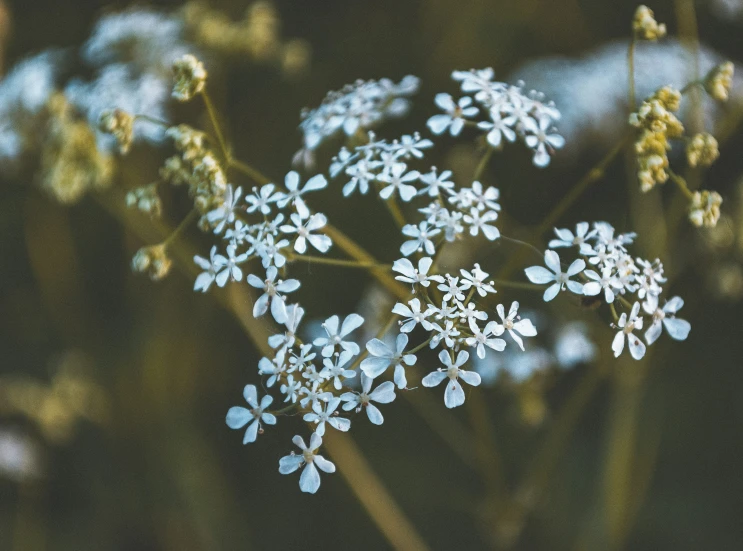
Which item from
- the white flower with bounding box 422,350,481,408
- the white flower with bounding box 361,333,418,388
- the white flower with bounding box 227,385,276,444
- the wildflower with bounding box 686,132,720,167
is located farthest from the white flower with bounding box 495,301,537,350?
the wildflower with bounding box 686,132,720,167

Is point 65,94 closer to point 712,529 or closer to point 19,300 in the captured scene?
point 19,300

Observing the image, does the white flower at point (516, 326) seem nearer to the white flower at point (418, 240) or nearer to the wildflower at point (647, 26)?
the white flower at point (418, 240)

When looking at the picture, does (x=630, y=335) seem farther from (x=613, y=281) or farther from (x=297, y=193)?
(x=297, y=193)

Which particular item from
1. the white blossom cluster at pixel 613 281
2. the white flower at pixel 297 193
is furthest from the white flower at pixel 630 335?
the white flower at pixel 297 193

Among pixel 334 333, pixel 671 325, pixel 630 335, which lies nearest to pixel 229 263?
pixel 334 333

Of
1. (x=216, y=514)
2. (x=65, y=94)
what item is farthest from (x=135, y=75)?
(x=216, y=514)

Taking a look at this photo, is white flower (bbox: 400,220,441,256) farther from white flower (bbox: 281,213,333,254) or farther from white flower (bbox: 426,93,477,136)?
white flower (bbox: 426,93,477,136)

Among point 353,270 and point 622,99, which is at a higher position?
point 622,99
